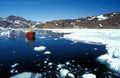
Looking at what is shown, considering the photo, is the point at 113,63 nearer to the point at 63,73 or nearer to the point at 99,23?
the point at 63,73

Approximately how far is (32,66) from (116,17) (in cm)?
9156

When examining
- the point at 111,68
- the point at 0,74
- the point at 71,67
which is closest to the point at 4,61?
the point at 0,74

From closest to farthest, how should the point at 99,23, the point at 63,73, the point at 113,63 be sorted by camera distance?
the point at 63,73, the point at 113,63, the point at 99,23

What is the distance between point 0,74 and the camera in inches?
472

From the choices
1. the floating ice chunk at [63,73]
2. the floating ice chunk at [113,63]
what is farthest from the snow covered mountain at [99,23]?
the floating ice chunk at [63,73]

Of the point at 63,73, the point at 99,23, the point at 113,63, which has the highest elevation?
the point at 99,23

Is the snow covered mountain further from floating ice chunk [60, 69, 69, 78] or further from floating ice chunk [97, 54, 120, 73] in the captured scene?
floating ice chunk [60, 69, 69, 78]

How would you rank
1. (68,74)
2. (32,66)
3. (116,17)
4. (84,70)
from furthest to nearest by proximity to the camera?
(116,17) → (32,66) → (84,70) → (68,74)

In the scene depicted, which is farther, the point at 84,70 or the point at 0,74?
the point at 84,70

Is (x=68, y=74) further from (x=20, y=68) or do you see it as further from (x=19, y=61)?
(x=19, y=61)

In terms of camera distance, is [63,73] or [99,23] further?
[99,23]

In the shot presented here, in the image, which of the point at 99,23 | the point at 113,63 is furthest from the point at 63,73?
the point at 99,23

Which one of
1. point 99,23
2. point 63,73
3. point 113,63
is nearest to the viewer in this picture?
point 63,73

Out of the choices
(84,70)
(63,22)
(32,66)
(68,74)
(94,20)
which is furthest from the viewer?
(63,22)
